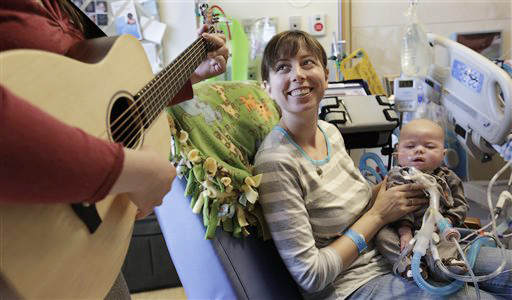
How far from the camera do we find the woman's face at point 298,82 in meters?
1.16

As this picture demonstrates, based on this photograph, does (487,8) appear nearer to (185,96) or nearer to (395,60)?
(395,60)

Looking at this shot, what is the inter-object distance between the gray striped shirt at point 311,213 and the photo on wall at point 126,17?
6.49 feet

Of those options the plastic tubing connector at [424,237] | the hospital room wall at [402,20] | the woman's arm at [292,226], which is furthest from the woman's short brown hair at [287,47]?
the hospital room wall at [402,20]

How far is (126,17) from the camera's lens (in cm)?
279

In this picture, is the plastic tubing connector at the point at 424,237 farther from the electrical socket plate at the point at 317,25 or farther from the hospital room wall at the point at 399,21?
the electrical socket plate at the point at 317,25

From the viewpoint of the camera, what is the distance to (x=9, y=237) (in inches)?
18.8

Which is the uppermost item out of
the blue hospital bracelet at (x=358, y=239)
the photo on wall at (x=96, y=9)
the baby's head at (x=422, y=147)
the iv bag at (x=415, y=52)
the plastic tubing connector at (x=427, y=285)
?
the photo on wall at (x=96, y=9)

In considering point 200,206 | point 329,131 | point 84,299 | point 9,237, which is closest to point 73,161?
point 9,237

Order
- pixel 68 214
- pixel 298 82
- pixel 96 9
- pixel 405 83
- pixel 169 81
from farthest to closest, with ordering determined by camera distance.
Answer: pixel 96 9, pixel 405 83, pixel 298 82, pixel 169 81, pixel 68 214

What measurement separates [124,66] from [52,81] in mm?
201

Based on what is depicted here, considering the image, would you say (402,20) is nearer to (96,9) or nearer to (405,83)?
(405,83)

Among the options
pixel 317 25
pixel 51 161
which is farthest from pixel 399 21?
pixel 51 161

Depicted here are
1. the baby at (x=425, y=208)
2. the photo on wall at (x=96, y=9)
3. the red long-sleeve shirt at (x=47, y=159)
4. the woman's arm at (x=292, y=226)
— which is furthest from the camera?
the photo on wall at (x=96, y=9)

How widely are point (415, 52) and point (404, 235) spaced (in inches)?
46.5
